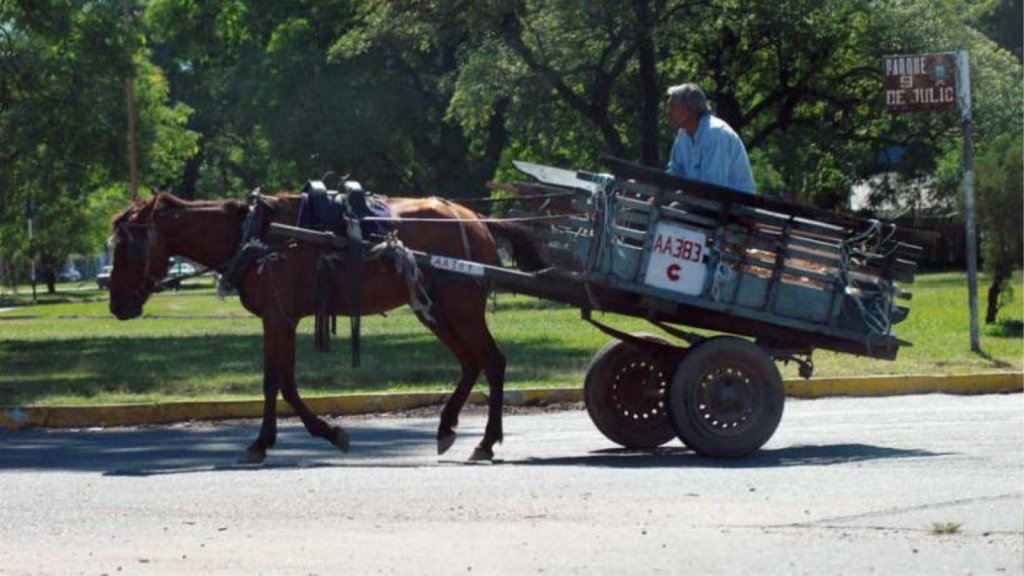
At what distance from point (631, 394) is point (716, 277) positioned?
4.08 feet

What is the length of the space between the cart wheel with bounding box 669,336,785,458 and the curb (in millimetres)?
5401

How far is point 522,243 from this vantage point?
41.7ft

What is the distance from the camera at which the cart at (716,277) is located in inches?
471

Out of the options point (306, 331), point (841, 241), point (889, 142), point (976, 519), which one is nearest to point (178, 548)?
point (976, 519)

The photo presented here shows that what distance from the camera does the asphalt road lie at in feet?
28.1

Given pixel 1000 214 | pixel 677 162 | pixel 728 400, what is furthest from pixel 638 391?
pixel 1000 214

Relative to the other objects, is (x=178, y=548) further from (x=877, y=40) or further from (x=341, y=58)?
(x=341, y=58)

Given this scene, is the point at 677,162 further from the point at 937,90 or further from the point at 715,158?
the point at 937,90

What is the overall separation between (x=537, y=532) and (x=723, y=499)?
4.36ft

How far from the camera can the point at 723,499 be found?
10.0 meters

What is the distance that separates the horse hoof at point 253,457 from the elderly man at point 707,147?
3344 mm

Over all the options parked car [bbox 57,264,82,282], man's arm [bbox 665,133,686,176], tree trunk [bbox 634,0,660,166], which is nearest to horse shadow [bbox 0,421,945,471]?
man's arm [bbox 665,133,686,176]

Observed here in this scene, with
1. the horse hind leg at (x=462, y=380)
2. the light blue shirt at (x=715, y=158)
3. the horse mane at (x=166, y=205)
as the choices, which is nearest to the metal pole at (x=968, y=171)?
the light blue shirt at (x=715, y=158)

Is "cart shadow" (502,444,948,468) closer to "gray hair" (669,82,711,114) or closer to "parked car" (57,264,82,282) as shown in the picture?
"gray hair" (669,82,711,114)
